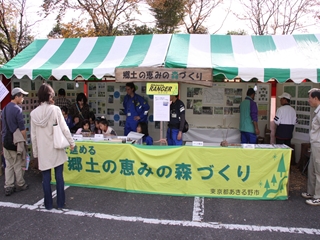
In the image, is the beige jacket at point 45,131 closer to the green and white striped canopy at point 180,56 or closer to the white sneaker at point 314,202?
the green and white striped canopy at point 180,56

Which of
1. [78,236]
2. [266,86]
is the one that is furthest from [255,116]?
[78,236]

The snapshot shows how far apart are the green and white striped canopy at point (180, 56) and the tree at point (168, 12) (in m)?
11.7

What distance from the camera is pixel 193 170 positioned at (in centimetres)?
383

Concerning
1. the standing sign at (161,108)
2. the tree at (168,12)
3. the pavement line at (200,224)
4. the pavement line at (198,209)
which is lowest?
the pavement line at (200,224)

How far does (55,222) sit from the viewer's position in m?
3.12

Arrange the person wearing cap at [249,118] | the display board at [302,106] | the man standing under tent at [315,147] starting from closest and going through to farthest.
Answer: the man standing under tent at [315,147] < the person wearing cap at [249,118] < the display board at [302,106]

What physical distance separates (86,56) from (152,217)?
11.0ft

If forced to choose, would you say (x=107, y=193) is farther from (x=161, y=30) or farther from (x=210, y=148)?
(x=161, y=30)

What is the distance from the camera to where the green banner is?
3.73 meters

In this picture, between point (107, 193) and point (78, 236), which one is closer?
point (78, 236)

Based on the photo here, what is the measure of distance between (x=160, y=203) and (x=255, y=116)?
9.07 ft

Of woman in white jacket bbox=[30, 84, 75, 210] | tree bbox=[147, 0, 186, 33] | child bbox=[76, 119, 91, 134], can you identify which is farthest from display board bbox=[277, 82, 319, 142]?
tree bbox=[147, 0, 186, 33]

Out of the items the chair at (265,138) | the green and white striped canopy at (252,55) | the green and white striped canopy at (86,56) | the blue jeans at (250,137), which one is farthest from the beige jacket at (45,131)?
the chair at (265,138)

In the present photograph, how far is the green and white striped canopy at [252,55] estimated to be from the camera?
13.0ft
